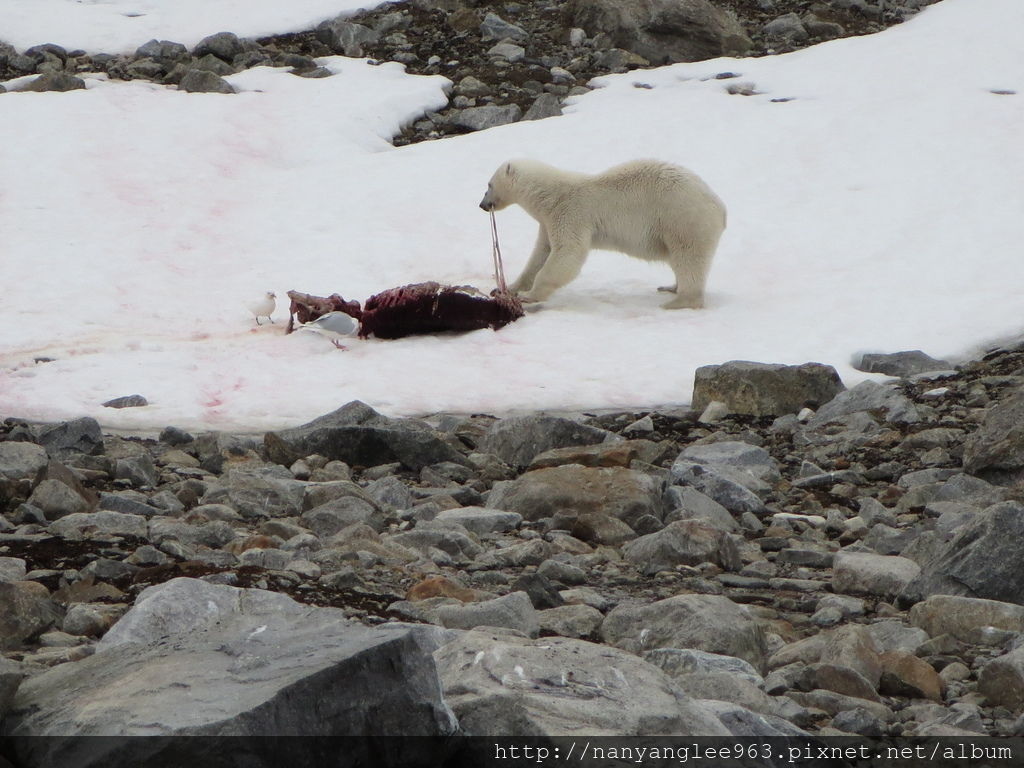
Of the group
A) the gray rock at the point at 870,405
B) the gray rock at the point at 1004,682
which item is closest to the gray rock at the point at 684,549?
the gray rock at the point at 1004,682

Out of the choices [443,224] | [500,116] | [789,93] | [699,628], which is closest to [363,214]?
[443,224]

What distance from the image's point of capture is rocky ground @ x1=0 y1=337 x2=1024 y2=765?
3.36 m

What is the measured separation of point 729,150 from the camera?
1492 cm

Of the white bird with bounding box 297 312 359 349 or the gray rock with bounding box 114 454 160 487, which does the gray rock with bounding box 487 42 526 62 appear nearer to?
the white bird with bounding box 297 312 359 349

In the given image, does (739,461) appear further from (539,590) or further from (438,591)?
(438,591)

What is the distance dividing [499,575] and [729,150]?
1062cm

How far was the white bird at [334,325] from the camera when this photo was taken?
1058 centimetres

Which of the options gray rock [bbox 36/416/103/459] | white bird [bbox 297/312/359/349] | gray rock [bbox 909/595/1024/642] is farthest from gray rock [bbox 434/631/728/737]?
white bird [bbox 297/312/359/349]

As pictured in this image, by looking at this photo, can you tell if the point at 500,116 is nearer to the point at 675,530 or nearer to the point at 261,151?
the point at 261,151

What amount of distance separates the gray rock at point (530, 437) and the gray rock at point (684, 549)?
2094mm

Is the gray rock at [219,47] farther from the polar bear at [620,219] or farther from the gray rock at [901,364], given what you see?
the gray rock at [901,364]

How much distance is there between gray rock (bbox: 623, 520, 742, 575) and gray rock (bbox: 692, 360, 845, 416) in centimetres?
345

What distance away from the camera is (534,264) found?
12148mm

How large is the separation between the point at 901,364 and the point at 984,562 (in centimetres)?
527
